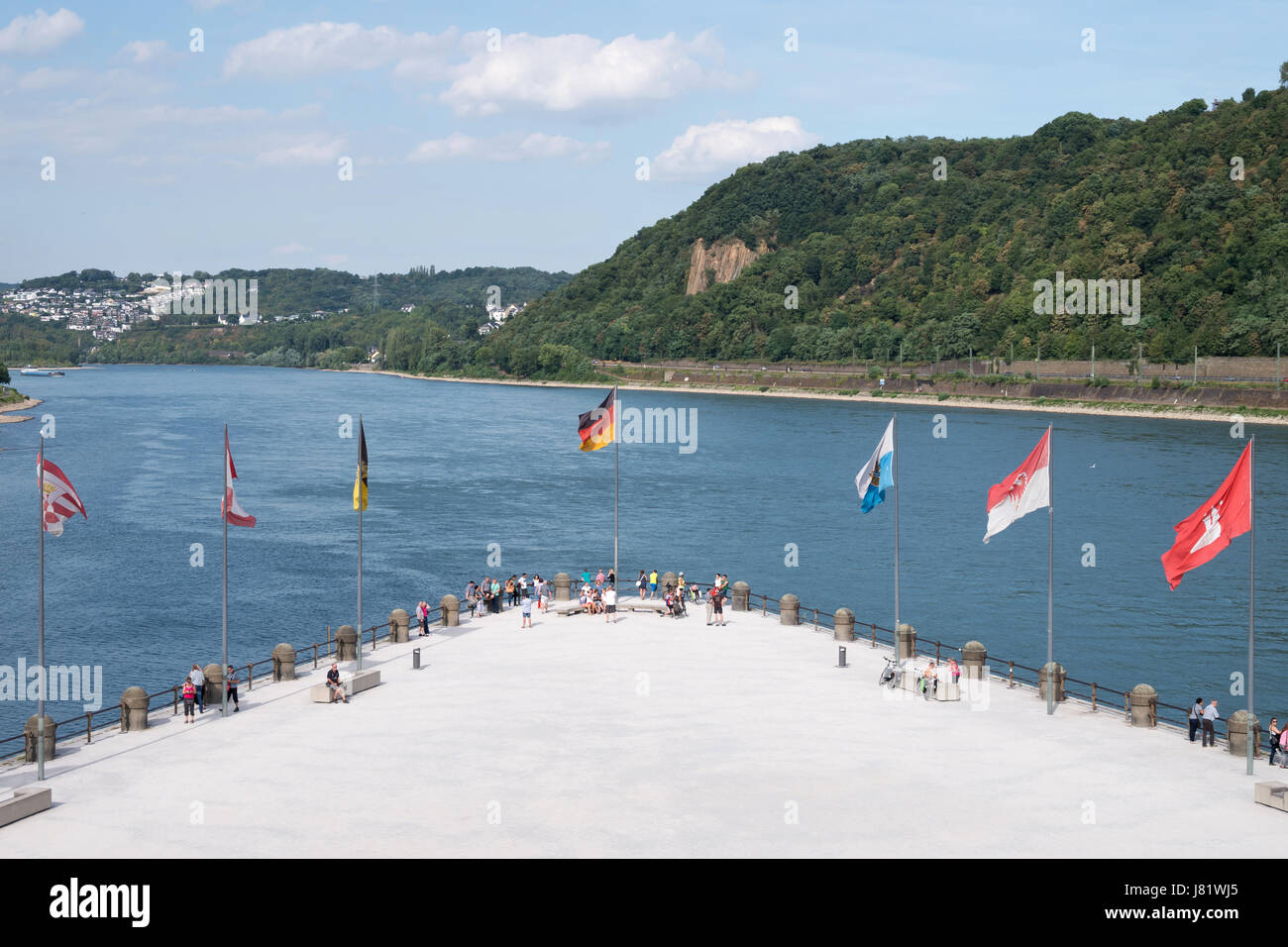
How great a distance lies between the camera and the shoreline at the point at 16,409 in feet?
474

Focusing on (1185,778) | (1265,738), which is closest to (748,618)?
(1265,738)

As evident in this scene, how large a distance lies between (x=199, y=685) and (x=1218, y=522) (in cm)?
2260

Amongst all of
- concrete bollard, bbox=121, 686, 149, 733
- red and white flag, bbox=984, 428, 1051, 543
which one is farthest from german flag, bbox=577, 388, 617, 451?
concrete bollard, bbox=121, 686, 149, 733

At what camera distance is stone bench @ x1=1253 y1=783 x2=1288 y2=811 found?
76.5 ft

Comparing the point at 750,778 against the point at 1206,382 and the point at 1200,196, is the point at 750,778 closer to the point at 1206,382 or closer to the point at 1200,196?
the point at 1206,382

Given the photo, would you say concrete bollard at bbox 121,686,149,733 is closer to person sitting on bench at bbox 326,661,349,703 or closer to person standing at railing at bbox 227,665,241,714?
person standing at railing at bbox 227,665,241,714

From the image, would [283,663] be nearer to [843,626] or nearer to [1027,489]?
[843,626]

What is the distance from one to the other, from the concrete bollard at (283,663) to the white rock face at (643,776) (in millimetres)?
490

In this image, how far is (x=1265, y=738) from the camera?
3588 cm

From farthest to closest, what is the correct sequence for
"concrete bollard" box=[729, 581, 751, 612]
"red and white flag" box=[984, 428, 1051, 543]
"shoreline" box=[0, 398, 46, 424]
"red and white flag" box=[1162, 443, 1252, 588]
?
"shoreline" box=[0, 398, 46, 424] < "concrete bollard" box=[729, 581, 751, 612] < "red and white flag" box=[984, 428, 1051, 543] < "red and white flag" box=[1162, 443, 1252, 588]

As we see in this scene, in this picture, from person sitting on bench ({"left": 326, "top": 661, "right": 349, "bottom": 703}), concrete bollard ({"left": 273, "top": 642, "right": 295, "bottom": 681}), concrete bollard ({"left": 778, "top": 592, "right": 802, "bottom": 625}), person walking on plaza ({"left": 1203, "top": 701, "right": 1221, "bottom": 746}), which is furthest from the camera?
concrete bollard ({"left": 778, "top": 592, "right": 802, "bottom": 625})

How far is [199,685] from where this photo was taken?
29703mm

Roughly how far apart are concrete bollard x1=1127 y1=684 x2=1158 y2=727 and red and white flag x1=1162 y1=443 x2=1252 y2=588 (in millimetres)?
4567
